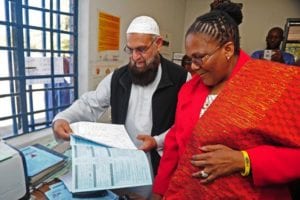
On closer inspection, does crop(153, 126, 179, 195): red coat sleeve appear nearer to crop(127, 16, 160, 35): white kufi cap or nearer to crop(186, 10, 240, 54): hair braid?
crop(186, 10, 240, 54): hair braid

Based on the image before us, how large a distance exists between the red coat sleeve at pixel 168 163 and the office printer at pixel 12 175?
0.47m

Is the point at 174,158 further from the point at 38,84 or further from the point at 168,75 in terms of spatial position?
the point at 38,84

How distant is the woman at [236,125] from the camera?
580mm

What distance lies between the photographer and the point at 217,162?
0.62 meters

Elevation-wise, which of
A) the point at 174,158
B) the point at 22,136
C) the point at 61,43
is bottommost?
the point at 22,136

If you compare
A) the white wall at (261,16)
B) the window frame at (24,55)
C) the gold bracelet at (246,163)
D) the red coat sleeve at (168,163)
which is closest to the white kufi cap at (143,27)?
the red coat sleeve at (168,163)

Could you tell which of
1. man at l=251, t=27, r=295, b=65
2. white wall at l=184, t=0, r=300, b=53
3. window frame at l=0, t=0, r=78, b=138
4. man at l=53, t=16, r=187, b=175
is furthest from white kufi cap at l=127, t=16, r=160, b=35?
white wall at l=184, t=0, r=300, b=53

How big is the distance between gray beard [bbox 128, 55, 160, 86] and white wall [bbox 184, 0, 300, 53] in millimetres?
2257

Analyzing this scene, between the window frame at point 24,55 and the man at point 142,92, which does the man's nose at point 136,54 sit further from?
the window frame at point 24,55

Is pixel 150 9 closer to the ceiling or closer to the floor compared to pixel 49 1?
closer to the ceiling

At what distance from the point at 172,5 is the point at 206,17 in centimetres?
212

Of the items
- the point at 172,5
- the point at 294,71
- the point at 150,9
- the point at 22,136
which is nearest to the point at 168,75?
the point at 294,71

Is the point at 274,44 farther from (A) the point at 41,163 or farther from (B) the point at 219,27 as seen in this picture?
(A) the point at 41,163

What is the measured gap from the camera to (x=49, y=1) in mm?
1459
